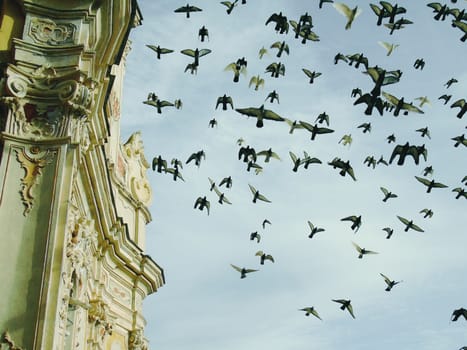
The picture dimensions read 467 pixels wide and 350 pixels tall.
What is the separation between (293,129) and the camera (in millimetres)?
10703

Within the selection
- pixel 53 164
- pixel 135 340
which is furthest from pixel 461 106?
pixel 135 340

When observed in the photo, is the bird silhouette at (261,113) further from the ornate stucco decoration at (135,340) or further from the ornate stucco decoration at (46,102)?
the ornate stucco decoration at (135,340)

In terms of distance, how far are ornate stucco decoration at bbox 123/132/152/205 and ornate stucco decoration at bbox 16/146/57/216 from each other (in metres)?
8.32

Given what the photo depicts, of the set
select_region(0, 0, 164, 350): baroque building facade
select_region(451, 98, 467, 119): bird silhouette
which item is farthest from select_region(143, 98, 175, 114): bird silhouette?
select_region(451, 98, 467, 119): bird silhouette

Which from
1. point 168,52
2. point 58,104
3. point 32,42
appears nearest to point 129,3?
point 168,52

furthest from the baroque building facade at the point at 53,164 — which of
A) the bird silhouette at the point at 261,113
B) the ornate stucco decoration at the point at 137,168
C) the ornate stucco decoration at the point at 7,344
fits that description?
the ornate stucco decoration at the point at 137,168

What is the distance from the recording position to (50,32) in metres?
10.4

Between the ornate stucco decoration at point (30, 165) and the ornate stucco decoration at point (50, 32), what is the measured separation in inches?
74.2

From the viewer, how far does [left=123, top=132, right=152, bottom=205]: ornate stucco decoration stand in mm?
17998

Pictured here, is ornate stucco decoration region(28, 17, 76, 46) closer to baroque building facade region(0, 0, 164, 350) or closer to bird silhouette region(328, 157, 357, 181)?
baroque building facade region(0, 0, 164, 350)

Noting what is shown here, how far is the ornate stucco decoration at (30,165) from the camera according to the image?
9047 mm

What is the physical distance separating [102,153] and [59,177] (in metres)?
3.76

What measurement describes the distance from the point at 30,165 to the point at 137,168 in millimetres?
9228

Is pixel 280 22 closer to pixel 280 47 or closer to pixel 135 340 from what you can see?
pixel 280 47
